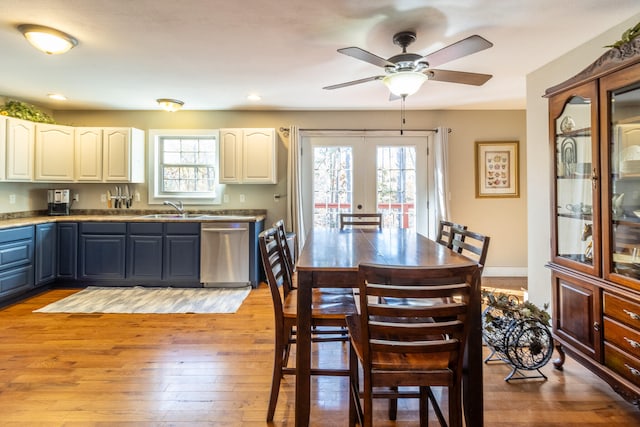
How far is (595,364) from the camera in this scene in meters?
1.93

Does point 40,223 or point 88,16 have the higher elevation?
point 88,16

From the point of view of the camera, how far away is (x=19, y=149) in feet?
13.0

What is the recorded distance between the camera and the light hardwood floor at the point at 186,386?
1.80 m

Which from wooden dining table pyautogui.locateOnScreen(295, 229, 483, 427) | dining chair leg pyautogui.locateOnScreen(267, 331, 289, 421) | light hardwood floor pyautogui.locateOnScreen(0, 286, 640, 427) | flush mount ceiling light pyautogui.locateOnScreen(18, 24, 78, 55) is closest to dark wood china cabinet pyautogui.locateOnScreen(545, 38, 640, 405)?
light hardwood floor pyautogui.locateOnScreen(0, 286, 640, 427)

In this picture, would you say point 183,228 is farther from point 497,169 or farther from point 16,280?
point 497,169

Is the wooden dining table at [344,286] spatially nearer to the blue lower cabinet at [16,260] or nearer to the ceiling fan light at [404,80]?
the ceiling fan light at [404,80]

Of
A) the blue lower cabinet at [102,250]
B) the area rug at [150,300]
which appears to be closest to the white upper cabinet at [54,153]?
the blue lower cabinet at [102,250]

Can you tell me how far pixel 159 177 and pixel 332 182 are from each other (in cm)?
246

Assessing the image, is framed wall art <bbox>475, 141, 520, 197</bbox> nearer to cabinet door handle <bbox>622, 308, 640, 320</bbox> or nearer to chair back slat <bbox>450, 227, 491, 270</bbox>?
chair back slat <bbox>450, 227, 491, 270</bbox>

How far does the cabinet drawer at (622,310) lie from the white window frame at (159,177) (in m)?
4.30

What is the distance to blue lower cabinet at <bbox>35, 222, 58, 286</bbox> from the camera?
3.84m

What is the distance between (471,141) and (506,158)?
1.74 ft

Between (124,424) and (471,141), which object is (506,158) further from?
(124,424)

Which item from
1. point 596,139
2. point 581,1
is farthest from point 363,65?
point 596,139
